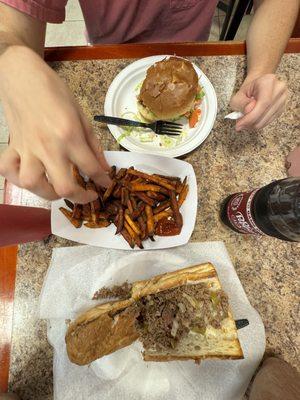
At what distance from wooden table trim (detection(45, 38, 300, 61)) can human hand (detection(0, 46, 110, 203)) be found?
1.93ft

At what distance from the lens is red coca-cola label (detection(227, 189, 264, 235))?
0.89 metres

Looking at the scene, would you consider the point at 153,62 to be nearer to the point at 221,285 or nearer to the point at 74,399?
the point at 221,285

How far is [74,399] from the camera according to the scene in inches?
34.0

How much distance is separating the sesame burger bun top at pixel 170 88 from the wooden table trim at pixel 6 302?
64cm

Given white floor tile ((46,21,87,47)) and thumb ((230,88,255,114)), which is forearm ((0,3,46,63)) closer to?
thumb ((230,88,255,114))

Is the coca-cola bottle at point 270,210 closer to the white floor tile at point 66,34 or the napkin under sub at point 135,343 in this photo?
the napkin under sub at point 135,343

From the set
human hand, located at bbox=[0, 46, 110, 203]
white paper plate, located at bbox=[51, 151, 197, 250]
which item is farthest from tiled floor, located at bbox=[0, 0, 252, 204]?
human hand, located at bbox=[0, 46, 110, 203]

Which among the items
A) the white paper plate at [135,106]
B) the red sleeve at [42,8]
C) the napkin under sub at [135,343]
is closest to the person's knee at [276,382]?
the napkin under sub at [135,343]

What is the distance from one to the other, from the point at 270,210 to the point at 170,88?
1.55 feet

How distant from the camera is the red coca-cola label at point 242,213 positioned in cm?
89

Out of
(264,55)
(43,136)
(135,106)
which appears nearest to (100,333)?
(43,136)

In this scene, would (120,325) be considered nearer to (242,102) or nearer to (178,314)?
(178,314)

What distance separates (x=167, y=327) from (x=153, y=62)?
858 millimetres

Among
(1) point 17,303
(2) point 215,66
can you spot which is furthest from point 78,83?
(1) point 17,303
